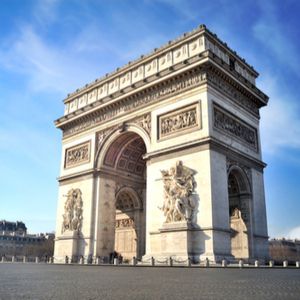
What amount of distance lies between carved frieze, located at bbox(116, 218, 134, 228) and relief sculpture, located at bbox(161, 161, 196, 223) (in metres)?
9.02

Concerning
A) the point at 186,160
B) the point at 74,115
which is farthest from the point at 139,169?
the point at 186,160

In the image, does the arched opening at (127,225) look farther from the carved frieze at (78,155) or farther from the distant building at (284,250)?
the distant building at (284,250)

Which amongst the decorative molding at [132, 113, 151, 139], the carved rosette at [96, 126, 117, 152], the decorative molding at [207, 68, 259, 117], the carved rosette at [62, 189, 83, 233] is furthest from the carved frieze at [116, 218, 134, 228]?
the decorative molding at [207, 68, 259, 117]

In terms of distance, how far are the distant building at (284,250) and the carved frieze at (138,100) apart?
179 feet

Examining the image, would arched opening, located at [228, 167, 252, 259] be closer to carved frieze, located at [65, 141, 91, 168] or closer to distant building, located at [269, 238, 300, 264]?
carved frieze, located at [65, 141, 91, 168]

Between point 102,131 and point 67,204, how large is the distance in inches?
236

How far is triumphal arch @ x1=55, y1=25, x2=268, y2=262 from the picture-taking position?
64.2ft

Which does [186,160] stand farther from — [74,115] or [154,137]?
[74,115]

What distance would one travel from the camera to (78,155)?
2823 centimetres

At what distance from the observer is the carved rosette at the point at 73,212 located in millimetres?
26016

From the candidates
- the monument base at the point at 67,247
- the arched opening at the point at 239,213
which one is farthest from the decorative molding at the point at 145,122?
the monument base at the point at 67,247

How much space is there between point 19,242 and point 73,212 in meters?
62.8

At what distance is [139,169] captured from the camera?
95.5 ft

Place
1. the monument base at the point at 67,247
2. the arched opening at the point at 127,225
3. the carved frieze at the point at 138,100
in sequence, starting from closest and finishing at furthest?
1. the carved frieze at the point at 138,100
2. the monument base at the point at 67,247
3. the arched opening at the point at 127,225
